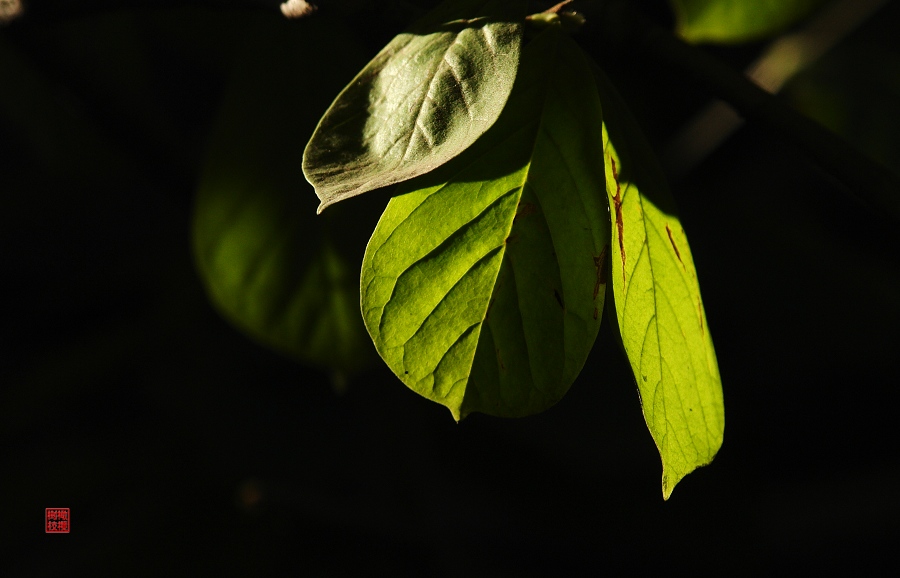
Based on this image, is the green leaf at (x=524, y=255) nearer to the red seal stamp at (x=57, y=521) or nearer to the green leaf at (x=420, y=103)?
the green leaf at (x=420, y=103)

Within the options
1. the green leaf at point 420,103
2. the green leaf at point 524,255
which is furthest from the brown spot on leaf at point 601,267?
the green leaf at point 420,103

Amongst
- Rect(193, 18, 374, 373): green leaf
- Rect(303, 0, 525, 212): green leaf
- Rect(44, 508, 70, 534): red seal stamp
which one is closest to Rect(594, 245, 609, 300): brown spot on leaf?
Rect(303, 0, 525, 212): green leaf

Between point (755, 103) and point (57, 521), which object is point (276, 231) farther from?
point (57, 521)

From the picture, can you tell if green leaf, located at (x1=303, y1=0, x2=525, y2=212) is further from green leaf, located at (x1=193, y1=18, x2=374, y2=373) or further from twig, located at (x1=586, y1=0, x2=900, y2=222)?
green leaf, located at (x1=193, y1=18, x2=374, y2=373)

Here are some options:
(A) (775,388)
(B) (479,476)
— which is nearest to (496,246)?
Answer: (B) (479,476)

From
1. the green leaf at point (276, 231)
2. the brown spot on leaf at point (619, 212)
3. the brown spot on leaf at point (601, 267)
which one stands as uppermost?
the brown spot on leaf at point (619, 212)

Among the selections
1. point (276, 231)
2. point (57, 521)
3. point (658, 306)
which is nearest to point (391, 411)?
point (276, 231)
